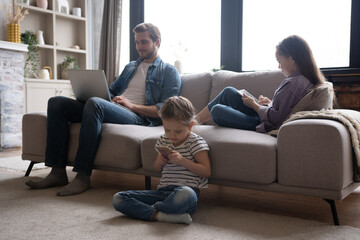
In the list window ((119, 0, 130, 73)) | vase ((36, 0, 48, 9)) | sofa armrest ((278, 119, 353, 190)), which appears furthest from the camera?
window ((119, 0, 130, 73))

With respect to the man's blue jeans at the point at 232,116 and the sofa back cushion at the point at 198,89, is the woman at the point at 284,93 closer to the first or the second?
the man's blue jeans at the point at 232,116

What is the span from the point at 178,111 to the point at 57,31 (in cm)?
396

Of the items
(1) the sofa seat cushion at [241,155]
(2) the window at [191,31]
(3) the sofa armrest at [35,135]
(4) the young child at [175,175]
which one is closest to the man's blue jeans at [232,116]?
(1) the sofa seat cushion at [241,155]

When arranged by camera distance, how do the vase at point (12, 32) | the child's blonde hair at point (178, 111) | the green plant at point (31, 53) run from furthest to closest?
the green plant at point (31, 53)
the vase at point (12, 32)
the child's blonde hair at point (178, 111)

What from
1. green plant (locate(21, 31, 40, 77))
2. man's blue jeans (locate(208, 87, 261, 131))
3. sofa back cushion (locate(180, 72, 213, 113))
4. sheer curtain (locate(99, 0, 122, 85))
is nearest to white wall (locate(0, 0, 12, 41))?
green plant (locate(21, 31, 40, 77))

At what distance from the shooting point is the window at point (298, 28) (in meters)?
3.55

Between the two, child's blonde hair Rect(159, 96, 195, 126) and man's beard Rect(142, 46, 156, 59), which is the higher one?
man's beard Rect(142, 46, 156, 59)

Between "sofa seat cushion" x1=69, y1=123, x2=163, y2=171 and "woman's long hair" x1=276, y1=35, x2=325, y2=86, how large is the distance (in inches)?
35.8

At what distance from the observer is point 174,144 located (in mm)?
1774

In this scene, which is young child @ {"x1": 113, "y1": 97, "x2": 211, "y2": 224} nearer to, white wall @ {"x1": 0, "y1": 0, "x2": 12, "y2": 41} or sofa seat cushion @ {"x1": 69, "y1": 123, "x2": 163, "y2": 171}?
sofa seat cushion @ {"x1": 69, "y1": 123, "x2": 163, "y2": 171}

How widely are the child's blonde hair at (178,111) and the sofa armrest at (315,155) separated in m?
0.43

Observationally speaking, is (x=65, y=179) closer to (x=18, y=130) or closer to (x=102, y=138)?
(x=102, y=138)

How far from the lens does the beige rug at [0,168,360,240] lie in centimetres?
142

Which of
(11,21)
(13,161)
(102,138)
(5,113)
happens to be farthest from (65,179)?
(11,21)
